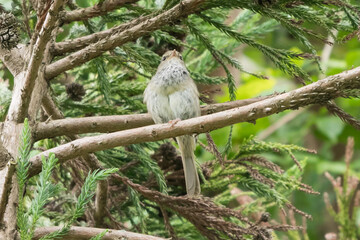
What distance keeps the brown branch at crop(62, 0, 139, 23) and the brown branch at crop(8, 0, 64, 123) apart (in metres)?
→ 0.43

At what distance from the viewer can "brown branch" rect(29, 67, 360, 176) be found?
170 cm

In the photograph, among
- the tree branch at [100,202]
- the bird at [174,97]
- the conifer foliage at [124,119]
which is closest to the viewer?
the conifer foliage at [124,119]

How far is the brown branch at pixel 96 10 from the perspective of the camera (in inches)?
94.3

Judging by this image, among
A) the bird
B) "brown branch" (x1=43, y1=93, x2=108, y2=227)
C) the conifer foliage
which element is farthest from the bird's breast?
"brown branch" (x1=43, y1=93, x2=108, y2=227)

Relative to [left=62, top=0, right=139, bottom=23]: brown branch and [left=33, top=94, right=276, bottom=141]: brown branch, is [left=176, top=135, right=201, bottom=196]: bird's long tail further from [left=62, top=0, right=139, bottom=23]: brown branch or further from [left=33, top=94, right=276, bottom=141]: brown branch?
[left=62, top=0, right=139, bottom=23]: brown branch

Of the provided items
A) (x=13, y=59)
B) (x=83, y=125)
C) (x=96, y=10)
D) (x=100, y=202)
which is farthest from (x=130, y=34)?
(x=100, y=202)

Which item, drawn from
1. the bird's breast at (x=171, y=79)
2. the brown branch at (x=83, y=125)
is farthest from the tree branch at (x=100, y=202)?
the bird's breast at (x=171, y=79)

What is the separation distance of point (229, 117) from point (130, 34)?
24.9 inches

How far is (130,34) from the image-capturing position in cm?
225

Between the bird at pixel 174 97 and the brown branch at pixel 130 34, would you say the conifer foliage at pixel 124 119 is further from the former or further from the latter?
the bird at pixel 174 97

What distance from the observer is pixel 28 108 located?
88.4 inches

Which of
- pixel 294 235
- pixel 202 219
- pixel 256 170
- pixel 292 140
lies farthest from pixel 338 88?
pixel 292 140

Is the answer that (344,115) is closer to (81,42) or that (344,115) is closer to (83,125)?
(83,125)

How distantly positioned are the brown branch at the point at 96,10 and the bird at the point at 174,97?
691 millimetres
